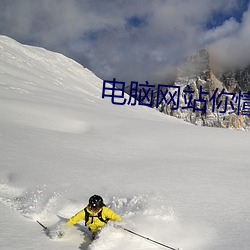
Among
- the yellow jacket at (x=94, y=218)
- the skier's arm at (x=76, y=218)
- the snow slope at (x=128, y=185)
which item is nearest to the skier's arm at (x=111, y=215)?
the yellow jacket at (x=94, y=218)

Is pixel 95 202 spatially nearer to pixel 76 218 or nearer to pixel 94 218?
pixel 94 218

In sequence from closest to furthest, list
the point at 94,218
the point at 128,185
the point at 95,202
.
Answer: the point at 95,202
the point at 94,218
the point at 128,185

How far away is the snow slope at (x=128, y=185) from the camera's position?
493 centimetres

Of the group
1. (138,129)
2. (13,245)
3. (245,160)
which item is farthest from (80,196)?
(138,129)

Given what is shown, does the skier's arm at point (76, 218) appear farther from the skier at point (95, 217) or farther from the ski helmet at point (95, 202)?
the ski helmet at point (95, 202)

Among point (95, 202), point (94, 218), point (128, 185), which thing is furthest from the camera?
point (128, 185)

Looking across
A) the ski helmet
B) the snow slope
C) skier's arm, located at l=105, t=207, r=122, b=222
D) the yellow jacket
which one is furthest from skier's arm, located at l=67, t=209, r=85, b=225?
skier's arm, located at l=105, t=207, r=122, b=222

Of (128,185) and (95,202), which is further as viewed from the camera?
(128,185)

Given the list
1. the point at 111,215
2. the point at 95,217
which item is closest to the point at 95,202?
the point at 95,217

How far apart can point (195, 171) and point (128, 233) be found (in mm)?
3885

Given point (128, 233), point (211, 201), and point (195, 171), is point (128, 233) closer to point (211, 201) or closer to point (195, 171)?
point (211, 201)

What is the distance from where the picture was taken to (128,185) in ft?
23.6

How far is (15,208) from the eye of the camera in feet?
19.6

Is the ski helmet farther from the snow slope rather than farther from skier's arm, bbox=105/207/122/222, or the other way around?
the snow slope
